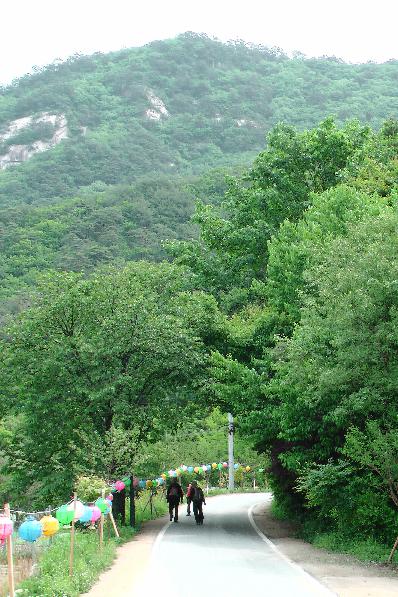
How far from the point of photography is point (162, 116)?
620 feet

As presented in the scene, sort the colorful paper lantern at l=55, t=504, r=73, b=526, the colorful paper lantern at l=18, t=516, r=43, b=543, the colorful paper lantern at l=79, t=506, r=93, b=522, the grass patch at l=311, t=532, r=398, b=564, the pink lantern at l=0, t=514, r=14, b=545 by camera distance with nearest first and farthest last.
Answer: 1. the pink lantern at l=0, t=514, r=14, b=545
2. the colorful paper lantern at l=18, t=516, r=43, b=543
3. the colorful paper lantern at l=55, t=504, r=73, b=526
4. the colorful paper lantern at l=79, t=506, r=93, b=522
5. the grass patch at l=311, t=532, r=398, b=564

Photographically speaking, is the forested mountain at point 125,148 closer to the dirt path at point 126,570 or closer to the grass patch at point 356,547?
the dirt path at point 126,570

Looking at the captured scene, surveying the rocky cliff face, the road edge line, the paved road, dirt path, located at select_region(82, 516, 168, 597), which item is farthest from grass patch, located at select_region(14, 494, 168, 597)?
the rocky cliff face

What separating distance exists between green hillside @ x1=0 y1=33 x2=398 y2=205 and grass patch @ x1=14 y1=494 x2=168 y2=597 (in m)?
107

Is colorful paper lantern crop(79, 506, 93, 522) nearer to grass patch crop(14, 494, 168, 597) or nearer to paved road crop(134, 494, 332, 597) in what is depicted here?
grass patch crop(14, 494, 168, 597)

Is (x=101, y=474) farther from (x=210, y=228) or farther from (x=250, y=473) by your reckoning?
(x=250, y=473)

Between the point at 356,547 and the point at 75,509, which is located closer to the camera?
the point at 75,509

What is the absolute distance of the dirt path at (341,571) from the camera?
44.0 feet

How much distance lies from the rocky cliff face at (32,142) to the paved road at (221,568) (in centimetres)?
14974

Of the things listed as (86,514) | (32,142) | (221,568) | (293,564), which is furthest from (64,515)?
(32,142)

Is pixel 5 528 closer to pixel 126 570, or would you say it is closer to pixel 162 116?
pixel 126 570

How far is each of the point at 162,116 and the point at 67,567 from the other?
18116 cm

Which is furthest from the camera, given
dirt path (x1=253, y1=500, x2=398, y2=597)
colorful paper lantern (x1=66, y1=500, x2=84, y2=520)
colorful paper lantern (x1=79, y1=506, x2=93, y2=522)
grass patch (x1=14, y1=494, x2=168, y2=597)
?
colorful paper lantern (x1=79, y1=506, x2=93, y2=522)

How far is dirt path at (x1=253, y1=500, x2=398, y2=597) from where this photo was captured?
1342cm
